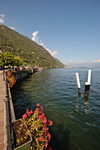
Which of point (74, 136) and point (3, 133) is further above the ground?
point (3, 133)

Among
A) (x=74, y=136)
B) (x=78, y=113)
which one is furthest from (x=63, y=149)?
(x=78, y=113)

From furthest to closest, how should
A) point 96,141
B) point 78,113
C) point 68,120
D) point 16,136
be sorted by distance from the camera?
point 78,113, point 68,120, point 96,141, point 16,136

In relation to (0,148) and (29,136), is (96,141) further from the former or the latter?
(0,148)

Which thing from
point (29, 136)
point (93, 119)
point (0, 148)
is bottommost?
point (93, 119)

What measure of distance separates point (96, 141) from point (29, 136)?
15.6 ft

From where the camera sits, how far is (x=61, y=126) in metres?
5.92

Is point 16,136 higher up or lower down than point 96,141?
higher up

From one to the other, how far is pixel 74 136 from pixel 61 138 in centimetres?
92

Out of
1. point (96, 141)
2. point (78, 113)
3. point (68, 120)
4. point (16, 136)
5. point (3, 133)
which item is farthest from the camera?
point (78, 113)

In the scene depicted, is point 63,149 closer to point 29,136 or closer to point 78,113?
point 29,136

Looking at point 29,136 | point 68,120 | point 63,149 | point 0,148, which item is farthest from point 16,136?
point 68,120

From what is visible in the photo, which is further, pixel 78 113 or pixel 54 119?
pixel 78 113

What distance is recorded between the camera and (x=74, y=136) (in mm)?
5031

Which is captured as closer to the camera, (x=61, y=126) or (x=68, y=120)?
(x=61, y=126)
